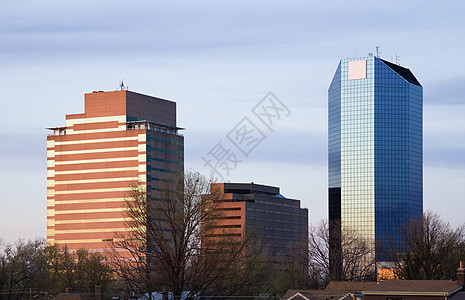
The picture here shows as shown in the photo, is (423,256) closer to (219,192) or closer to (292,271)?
(292,271)

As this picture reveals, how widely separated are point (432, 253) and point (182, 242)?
59.9m

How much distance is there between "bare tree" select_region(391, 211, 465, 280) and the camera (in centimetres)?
12225

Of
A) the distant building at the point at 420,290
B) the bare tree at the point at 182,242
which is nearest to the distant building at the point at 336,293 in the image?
the distant building at the point at 420,290

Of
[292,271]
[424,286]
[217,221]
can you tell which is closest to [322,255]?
[292,271]

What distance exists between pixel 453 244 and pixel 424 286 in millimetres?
45447

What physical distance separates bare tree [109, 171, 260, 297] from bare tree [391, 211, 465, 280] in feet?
171

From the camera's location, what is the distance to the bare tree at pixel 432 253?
4813 inches

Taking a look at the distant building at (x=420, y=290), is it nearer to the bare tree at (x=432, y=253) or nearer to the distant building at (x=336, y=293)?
the distant building at (x=336, y=293)

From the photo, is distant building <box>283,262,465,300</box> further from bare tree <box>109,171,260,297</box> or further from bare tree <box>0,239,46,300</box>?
bare tree <box>0,239,46,300</box>

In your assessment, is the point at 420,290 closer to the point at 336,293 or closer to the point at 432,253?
the point at 336,293

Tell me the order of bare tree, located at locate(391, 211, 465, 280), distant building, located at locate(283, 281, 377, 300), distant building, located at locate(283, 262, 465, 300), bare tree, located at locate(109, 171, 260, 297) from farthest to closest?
bare tree, located at locate(391, 211, 465, 280) < distant building, located at locate(283, 281, 377, 300) < distant building, located at locate(283, 262, 465, 300) < bare tree, located at locate(109, 171, 260, 297)

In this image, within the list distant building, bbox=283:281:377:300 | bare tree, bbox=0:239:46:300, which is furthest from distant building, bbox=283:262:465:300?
bare tree, bbox=0:239:46:300

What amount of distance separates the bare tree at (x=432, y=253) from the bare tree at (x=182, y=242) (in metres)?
52.0

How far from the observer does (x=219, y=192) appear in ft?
255
